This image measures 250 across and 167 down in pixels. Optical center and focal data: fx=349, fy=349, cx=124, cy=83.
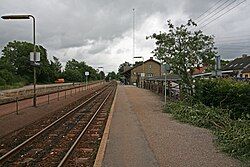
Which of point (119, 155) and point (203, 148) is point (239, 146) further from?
point (119, 155)

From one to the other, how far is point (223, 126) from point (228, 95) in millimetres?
3591

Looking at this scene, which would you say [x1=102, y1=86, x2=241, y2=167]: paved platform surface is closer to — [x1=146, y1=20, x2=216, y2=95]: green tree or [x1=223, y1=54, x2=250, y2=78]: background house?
[x1=146, y1=20, x2=216, y2=95]: green tree

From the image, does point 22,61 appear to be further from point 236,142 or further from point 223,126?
point 236,142

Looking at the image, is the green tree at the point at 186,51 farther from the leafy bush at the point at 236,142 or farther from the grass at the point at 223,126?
the leafy bush at the point at 236,142

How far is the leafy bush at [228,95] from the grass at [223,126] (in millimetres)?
514

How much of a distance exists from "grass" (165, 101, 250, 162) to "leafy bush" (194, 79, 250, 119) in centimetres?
51

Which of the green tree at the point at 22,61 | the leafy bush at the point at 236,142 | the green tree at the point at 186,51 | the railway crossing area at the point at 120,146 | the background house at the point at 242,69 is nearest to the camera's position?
the railway crossing area at the point at 120,146

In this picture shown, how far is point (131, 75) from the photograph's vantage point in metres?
101

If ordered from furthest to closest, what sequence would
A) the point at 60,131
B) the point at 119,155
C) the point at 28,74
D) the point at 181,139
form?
the point at 28,74
the point at 60,131
the point at 181,139
the point at 119,155

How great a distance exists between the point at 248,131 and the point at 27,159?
5918 mm

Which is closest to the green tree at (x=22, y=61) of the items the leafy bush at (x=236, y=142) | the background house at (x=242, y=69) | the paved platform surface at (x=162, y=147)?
the background house at (x=242, y=69)

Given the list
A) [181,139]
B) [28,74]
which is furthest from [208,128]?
[28,74]

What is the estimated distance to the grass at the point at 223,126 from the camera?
8.55 metres

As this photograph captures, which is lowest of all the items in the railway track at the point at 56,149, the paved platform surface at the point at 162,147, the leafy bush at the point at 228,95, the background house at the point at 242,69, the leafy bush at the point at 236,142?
the railway track at the point at 56,149
